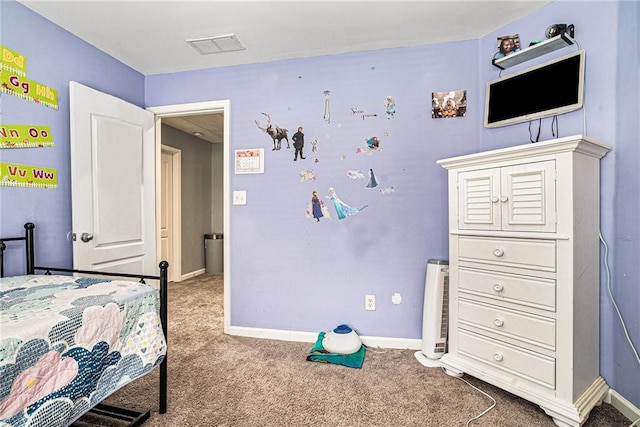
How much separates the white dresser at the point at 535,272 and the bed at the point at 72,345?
1.75 meters

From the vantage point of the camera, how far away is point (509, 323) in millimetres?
1736

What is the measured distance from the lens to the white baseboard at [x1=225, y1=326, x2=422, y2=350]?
2.44 meters

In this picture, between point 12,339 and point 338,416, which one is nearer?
point 12,339

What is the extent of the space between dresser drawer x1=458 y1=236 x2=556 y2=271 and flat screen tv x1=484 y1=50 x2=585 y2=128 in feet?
2.83

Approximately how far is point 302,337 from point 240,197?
50.5 inches

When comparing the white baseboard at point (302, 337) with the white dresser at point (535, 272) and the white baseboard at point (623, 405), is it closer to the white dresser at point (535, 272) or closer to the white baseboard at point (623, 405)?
the white dresser at point (535, 272)

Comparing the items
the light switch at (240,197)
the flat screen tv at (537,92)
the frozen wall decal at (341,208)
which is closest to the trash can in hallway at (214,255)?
the light switch at (240,197)

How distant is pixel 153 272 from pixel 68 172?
1.06 meters

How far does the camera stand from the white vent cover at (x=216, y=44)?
232cm

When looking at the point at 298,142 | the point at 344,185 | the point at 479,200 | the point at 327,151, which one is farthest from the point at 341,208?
the point at 479,200

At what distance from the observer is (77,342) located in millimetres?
1177

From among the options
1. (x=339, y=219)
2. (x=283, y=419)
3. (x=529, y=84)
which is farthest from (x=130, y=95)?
(x=529, y=84)

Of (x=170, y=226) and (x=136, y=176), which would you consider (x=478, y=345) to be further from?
(x=170, y=226)

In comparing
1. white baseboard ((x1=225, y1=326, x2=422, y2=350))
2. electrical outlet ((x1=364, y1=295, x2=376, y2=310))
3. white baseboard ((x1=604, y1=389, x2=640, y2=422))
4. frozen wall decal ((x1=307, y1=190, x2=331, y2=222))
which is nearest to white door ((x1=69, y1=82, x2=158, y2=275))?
white baseboard ((x1=225, y1=326, x2=422, y2=350))
